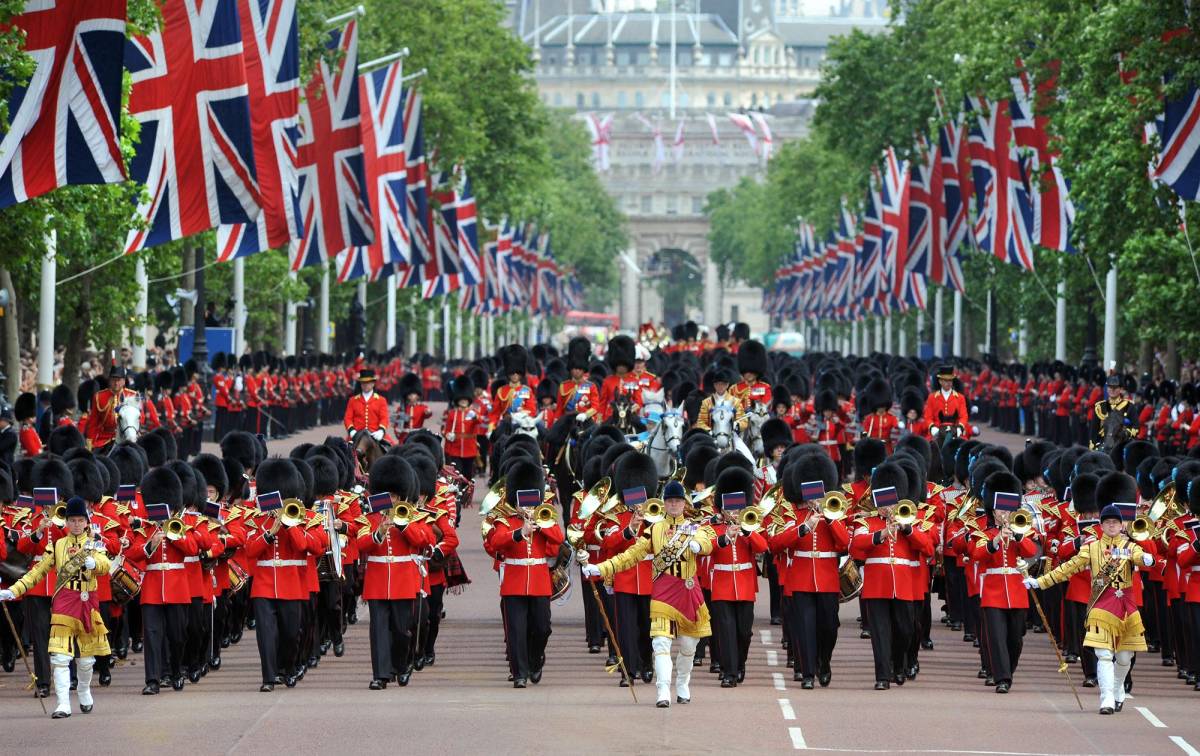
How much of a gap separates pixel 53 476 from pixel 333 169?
836 inches

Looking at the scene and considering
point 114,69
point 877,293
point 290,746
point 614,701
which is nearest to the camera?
point 290,746

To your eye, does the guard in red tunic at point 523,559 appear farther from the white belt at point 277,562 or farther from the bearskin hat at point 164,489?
the bearskin hat at point 164,489

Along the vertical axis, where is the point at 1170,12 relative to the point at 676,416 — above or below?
above

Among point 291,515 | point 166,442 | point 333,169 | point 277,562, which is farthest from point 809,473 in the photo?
point 333,169

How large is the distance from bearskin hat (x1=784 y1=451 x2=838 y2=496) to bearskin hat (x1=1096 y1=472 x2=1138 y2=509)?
171 cm

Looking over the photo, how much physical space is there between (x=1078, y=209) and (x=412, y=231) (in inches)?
579

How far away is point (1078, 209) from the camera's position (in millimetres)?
37094

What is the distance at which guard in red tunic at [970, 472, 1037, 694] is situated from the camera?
16312mm

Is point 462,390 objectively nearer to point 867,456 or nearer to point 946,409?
point 946,409

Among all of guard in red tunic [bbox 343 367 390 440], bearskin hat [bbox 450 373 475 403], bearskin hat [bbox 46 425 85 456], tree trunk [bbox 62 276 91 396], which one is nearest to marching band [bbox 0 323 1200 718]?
bearskin hat [bbox 46 425 85 456]

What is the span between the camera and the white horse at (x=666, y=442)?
2270 cm

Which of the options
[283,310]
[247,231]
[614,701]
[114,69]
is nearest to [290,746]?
[614,701]

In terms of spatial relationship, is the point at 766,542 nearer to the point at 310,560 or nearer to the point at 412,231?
the point at 310,560

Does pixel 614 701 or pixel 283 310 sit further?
pixel 283 310
